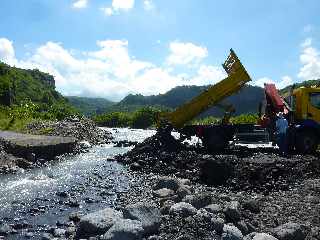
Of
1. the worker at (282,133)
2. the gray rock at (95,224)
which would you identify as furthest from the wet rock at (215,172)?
the gray rock at (95,224)

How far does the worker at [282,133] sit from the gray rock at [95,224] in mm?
12959

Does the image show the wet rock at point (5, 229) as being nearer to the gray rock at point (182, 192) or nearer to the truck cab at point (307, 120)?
the gray rock at point (182, 192)

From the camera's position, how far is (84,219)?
443 inches

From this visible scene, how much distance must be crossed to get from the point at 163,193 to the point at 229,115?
493 inches

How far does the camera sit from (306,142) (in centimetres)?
2214

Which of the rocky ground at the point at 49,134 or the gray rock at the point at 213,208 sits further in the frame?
the rocky ground at the point at 49,134

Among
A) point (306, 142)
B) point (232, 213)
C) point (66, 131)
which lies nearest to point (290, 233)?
point (232, 213)

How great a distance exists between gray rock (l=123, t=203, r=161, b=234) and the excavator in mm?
12744

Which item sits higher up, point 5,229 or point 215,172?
point 215,172

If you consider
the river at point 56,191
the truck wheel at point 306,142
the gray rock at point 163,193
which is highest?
the truck wheel at point 306,142

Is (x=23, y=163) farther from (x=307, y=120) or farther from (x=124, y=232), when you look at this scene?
(x=124, y=232)

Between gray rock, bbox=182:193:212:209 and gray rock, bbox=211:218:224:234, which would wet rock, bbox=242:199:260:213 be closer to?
gray rock, bbox=182:193:212:209

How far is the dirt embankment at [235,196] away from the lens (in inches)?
417

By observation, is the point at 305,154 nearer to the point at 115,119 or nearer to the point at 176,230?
the point at 176,230
